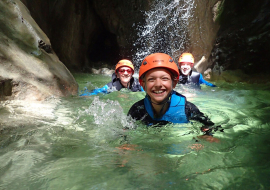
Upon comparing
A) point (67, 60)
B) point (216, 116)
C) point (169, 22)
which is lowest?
point (216, 116)

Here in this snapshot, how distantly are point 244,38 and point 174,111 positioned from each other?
19.9 feet

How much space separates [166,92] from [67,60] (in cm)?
1046

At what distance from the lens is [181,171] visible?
1.90 metres

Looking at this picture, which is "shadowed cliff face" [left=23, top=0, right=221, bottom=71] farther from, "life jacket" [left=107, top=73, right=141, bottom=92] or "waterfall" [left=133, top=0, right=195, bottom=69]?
"life jacket" [left=107, top=73, right=141, bottom=92]

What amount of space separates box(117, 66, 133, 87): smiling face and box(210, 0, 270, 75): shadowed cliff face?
427cm

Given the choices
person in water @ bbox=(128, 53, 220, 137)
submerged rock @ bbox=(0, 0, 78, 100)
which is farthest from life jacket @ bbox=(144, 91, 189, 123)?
submerged rock @ bbox=(0, 0, 78, 100)

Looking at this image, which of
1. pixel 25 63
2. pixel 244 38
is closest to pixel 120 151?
pixel 25 63

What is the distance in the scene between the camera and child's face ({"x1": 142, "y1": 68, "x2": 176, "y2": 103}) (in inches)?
119

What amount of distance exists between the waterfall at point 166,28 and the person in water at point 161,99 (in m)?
8.07

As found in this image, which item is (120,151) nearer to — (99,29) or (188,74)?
(188,74)

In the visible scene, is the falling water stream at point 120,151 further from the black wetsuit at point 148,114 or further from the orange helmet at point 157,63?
the orange helmet at point 157,63

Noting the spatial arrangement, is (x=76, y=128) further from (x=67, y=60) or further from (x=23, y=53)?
(x=67, y=60)

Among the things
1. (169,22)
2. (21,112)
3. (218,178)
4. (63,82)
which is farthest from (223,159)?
(169,22)

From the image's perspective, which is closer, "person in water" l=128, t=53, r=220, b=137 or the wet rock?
"person in water" l=128, t=53, r=220, b=137
